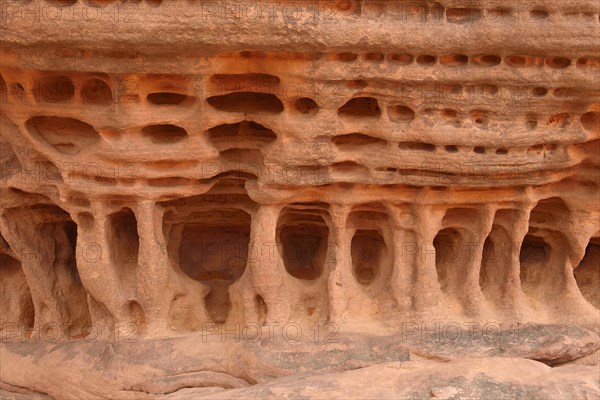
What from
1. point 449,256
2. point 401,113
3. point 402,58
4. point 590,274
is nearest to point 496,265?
point 449,256

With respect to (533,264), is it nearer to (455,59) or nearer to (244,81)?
(455,59)

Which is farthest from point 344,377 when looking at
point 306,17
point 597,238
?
point 597,238

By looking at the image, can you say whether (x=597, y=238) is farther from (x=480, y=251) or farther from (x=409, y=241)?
(x=409, y=241)

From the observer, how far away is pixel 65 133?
12.2 ft

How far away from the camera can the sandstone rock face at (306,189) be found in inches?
126

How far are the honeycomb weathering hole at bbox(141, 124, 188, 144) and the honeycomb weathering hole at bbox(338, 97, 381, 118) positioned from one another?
35.1 inches

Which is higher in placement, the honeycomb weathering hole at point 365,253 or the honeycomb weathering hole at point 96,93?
the honeycomb weathering hole at point 96,93

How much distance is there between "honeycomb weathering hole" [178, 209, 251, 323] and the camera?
437 cm

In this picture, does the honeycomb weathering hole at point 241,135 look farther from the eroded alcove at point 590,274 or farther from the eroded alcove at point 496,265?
the eroded alcove at point 590,274

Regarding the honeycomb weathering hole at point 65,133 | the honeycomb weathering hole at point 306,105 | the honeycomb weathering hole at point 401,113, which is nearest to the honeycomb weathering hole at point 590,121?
the honeycomb weathering hole at point 401,113

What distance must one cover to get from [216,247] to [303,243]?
1.99ft

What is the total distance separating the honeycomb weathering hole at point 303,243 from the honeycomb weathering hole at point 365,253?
0.20m

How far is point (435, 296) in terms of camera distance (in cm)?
379

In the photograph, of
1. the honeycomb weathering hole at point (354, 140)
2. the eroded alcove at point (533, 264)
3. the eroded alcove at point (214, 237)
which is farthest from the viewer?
the eroded alcove at point (533, 264)
